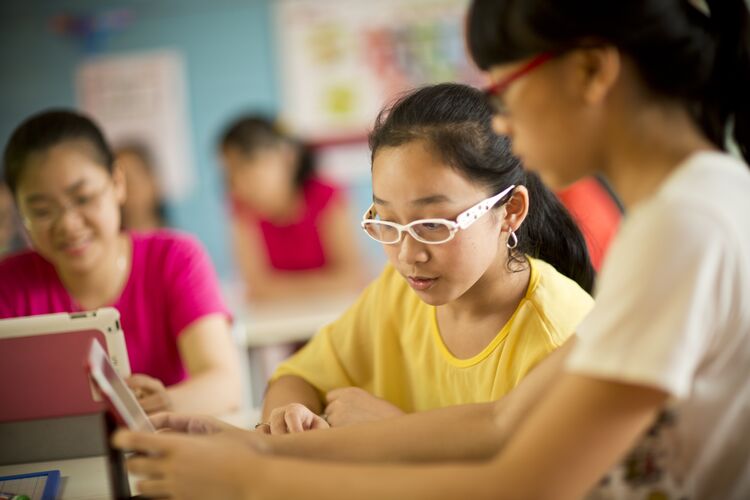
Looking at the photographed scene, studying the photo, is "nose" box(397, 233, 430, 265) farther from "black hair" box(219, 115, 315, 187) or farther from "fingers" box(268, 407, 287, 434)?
"black hair" box(219, 115, 315, 187)

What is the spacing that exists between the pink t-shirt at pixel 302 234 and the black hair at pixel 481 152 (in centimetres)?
266

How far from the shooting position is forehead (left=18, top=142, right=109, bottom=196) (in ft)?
5.73

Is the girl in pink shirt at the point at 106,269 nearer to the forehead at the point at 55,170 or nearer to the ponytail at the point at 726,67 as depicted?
the forehead at the point at 55,170

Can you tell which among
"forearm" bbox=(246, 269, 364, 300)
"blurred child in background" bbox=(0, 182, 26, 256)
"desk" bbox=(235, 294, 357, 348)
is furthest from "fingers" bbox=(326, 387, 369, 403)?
"blurred child in background" bbox=(0, 182, 26, 256)

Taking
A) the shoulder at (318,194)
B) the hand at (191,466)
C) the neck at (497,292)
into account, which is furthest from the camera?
the shoulder at (318,194)

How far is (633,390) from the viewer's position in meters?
0.82

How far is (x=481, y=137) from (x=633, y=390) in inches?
24.9

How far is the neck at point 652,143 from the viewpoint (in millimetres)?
929

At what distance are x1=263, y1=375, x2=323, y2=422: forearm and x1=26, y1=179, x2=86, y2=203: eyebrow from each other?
637 millimetres

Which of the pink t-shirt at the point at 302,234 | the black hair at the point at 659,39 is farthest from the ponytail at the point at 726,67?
the pink t-shirt at the point at 302,234

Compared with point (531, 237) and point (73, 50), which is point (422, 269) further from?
point (73, 50)

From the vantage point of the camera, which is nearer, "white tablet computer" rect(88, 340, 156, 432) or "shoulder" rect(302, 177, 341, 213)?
"white tablet computer" rect(88, 340, 156, 432)

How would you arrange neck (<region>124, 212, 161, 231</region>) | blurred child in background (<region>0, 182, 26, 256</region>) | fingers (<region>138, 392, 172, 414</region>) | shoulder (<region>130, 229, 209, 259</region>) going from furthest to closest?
neck (<region>124, 212, 161, 231</region>), blurred child in background (<region>0, 182, 26, 256</region>), shoulder (<region>130, 229, 209, 259</region>), fingers (<region>138, 392, 172, 414</region>)

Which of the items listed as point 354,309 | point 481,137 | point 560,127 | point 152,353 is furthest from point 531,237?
point 152,353
